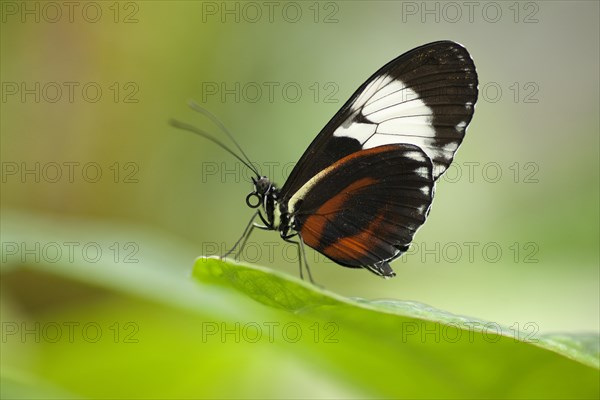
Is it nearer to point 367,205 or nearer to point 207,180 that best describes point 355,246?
point 367,205

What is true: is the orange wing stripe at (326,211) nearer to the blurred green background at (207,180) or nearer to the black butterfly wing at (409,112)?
the black butterfly wing at (409,112)

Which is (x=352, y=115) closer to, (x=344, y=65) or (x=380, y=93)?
Result: (x=380, y=93)

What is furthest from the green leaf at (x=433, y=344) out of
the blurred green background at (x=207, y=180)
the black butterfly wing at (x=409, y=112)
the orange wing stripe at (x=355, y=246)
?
the black butterfly wing at (x=409, y=112)

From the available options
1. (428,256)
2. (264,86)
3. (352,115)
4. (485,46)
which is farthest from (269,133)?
(485,46)

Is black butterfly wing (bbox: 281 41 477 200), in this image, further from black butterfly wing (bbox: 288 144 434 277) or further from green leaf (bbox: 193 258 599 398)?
green leaf (bbox: 193 258 599 398)

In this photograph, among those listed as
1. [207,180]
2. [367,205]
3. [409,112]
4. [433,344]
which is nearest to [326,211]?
[367,205]

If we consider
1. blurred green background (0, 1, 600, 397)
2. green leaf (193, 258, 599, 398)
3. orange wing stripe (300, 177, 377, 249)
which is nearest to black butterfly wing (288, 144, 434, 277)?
orange wing stripe (300, 177, 377, 249)

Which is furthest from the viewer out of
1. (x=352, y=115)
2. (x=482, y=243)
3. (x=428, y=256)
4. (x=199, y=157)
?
(x=199, y=157)
